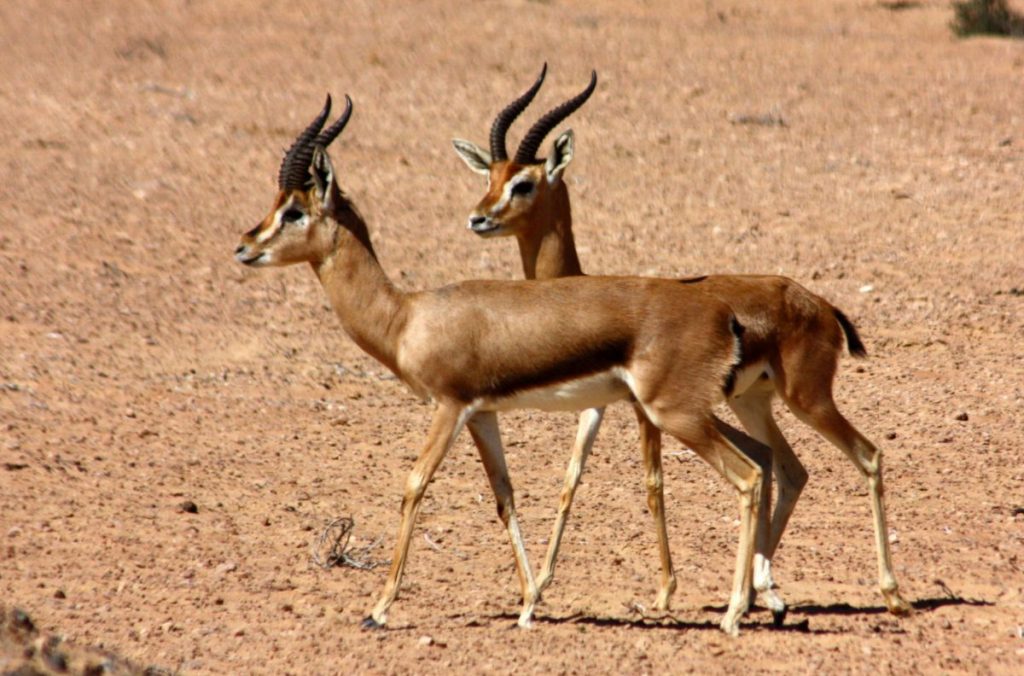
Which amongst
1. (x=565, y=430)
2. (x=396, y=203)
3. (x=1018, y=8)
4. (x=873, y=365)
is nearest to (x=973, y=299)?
(x=873, y=365)

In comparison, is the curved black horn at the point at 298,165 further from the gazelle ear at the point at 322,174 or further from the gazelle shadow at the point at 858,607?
the gazelle shadow at the point at 858,607

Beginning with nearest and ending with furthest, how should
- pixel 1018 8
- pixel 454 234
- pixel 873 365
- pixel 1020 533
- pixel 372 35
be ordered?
pixel 1020 533
pixel 873 365
pixel 454 234
pixel 372 35
pixel 1018 8

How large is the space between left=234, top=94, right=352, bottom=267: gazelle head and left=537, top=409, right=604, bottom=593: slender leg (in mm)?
1795

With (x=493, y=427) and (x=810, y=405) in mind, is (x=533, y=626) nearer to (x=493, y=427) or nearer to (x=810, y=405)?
(x=493, y=427)

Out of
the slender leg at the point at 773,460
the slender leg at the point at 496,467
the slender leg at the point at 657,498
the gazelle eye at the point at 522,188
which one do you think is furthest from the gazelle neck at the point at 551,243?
the slender leg at the point at 496,467

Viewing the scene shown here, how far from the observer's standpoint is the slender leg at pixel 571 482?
8844 millimetres

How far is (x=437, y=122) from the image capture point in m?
19.8

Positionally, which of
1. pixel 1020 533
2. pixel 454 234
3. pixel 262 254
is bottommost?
pixel 1020 533

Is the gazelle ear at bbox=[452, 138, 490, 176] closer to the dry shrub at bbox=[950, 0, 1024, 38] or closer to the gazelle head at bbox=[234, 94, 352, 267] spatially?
the gazelle head at bbox=[234, 94, 352, 267]

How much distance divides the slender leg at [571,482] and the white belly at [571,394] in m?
0.90

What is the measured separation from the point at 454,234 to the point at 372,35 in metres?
7.84

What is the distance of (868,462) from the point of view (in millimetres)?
8453

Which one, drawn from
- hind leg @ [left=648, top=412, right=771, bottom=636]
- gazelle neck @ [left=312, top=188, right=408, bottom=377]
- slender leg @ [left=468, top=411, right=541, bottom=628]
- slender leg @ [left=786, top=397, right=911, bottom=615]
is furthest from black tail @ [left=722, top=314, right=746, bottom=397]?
gazelle neck @ [left=312, top=188, right=408, bottom=377]

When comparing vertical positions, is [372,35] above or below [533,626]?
above
